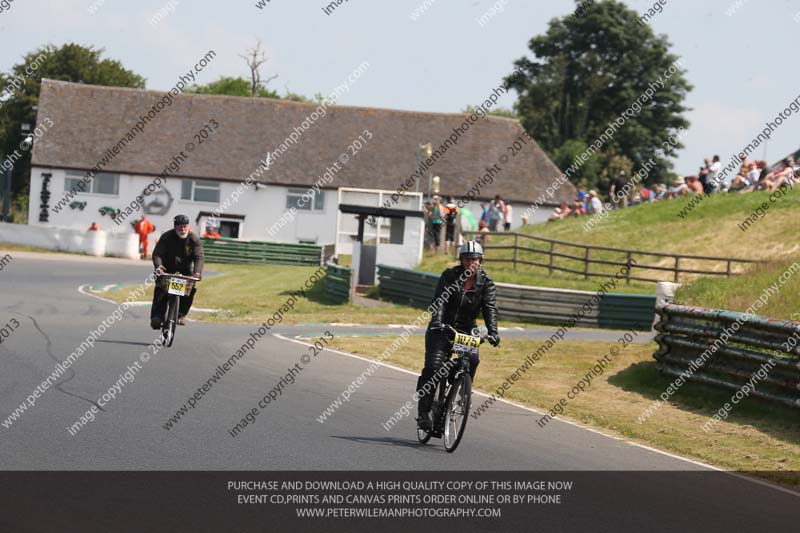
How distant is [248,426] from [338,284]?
20.9 meters

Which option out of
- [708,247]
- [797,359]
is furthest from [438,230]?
[797,359]

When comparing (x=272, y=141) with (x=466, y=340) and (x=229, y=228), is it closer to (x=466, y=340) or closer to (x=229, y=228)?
(x=229, y=228)

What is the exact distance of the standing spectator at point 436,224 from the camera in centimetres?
3666

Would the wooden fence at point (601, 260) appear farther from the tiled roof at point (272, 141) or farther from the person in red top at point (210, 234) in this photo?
the tiled roof at point (272, 141)

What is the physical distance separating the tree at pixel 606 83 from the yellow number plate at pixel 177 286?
62.0 meters

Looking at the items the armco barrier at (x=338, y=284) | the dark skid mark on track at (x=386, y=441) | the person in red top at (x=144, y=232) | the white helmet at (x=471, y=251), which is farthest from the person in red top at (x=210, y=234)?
the white helmet at (x=471, y=251)

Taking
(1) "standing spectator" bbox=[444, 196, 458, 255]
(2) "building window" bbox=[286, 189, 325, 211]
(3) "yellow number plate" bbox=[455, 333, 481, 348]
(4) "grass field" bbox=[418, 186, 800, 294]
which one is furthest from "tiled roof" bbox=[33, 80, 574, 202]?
(3) "yellow number plate" bbox=[455, 333, 481, 348]

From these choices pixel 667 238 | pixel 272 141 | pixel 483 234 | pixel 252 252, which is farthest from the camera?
pixel 272 141

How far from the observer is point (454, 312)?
440 inches

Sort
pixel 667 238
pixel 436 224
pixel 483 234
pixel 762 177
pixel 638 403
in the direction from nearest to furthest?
pixel 638 403 < pixel 483 234 < pixel 436 224 < pixel 762 177 < pixel 667 238

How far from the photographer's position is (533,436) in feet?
41.3

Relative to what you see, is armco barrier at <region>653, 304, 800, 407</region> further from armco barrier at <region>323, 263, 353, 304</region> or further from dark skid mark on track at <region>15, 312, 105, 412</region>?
armco barrier at <region>323, 263, 353, 304</region>

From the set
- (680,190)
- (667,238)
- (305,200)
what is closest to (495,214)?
(667,238)
